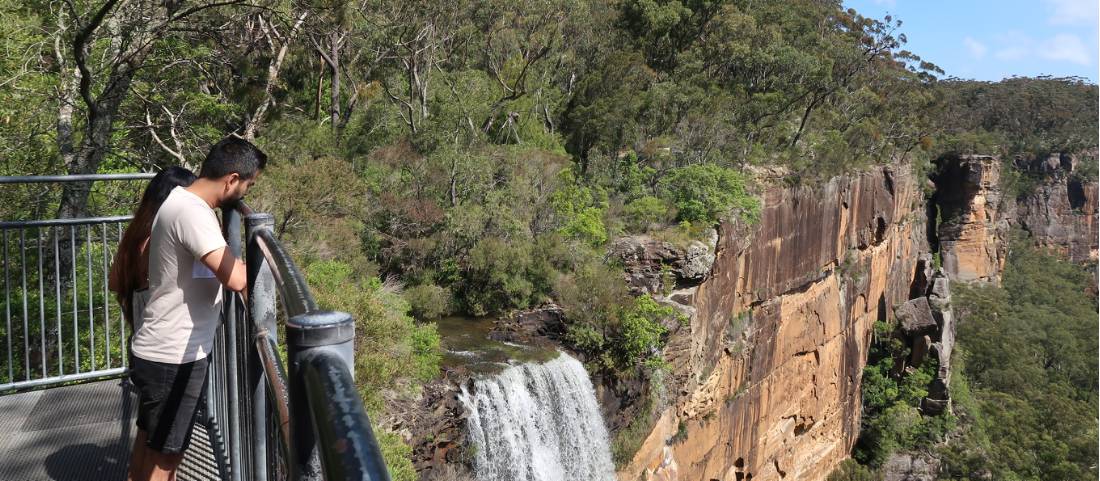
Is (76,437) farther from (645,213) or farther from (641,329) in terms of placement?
(645,213)

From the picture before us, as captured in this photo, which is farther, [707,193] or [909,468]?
[909,468]

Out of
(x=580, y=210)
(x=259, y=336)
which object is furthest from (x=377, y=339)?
(x=259, y=336)

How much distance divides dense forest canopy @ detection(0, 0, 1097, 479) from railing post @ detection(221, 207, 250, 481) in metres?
5.37

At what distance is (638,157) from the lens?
22.8m

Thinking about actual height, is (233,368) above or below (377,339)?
above

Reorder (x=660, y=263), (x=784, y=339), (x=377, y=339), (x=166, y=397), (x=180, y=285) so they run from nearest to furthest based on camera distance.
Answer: (x=180, y=285) < (x=166, y=397) < (x=377, y=339) < (x=660, y=263) < (x=784, y=339)

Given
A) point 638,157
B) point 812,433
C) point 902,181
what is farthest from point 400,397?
point 902,181

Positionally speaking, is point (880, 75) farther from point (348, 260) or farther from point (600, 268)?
point (348, 260)

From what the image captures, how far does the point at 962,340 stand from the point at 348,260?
41.5 m

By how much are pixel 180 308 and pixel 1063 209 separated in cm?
7965

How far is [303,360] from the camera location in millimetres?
1234

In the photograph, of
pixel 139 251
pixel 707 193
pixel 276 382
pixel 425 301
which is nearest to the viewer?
pixel 276 382

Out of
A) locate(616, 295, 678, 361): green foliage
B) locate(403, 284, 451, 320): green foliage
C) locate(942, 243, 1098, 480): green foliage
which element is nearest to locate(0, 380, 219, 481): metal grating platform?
locate(403, 284, 451, 320): green foliage

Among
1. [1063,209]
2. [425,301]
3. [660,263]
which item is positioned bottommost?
[425,301]
